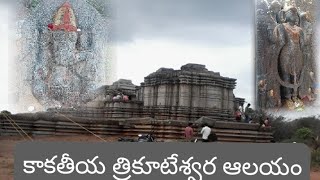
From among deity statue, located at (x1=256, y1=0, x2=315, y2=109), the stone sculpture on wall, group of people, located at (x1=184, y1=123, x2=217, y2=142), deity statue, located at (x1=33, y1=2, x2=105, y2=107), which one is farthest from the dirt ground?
deity statue, located at (x1=256, y1=0, x2=315, y2=109)

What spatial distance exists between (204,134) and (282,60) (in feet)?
109

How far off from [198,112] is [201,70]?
194 cm

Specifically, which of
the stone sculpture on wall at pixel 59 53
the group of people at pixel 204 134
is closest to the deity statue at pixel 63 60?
the stone sculpture on wall at pixel 59 53

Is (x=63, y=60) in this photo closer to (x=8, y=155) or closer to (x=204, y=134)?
(x=8, y=155)

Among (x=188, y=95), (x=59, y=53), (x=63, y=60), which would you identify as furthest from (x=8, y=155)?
(x=59, y=53)

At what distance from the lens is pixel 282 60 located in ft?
148

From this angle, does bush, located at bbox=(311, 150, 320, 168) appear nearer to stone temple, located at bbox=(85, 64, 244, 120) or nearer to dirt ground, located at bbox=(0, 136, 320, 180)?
dirt ground, located at bbox=(0, 136, 320, 180)

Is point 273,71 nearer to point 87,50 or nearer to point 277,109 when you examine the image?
point 277,109

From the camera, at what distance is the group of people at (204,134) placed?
13602 millimetres

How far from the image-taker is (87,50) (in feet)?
145

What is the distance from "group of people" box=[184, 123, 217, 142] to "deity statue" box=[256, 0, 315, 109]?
28.3 metres

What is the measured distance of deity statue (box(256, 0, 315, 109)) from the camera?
45.0m

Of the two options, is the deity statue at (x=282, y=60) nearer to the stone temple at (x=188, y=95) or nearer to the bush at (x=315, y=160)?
the stone temple at (x=188, y=95)

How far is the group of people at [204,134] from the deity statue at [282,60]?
2829 centimetres
